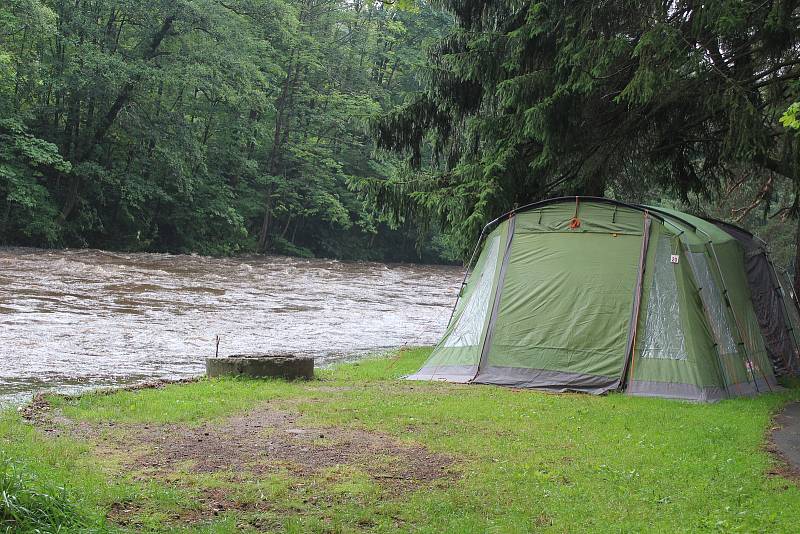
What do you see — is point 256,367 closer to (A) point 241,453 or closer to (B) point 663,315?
(A) point 241,453

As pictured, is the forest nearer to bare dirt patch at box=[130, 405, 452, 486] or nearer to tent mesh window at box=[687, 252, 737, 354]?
tent mesh window at box=[687, 252, 737, 354]

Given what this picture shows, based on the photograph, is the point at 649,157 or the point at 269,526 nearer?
the point at 269,526

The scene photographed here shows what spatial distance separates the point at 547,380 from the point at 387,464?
183 inches

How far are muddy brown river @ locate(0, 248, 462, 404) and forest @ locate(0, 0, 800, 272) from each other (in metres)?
2.62

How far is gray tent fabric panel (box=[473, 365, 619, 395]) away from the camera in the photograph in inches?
401

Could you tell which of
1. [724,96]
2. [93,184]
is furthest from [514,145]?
[93,184]

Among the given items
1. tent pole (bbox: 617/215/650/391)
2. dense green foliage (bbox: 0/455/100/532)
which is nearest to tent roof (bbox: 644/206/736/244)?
tent pole (bbox: 617/215/650/391)

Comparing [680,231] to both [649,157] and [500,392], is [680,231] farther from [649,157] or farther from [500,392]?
[649,157]

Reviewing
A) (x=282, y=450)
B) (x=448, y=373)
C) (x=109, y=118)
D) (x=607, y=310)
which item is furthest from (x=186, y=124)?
(x=282, y=450)

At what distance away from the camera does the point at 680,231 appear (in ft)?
34.0

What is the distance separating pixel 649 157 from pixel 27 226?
2567cm

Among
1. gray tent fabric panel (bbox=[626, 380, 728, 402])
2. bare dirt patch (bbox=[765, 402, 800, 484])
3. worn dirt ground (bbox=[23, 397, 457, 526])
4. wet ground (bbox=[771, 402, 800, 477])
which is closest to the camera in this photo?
worn dirt ground (bbox=[23, 397, 457, 526])

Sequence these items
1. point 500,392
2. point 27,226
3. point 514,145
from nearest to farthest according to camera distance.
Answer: point 500,392
point 514,145
point 27,226

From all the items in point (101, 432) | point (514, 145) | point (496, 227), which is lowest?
point (101, 432)
